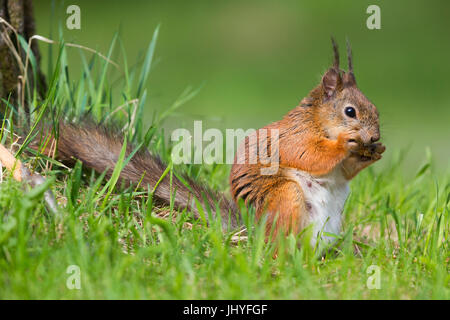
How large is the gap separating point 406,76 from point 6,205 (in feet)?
26.7

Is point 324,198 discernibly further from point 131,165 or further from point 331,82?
point 131,165

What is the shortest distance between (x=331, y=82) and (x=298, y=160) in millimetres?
390

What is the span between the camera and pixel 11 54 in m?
3.10

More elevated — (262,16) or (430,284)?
(262,16)

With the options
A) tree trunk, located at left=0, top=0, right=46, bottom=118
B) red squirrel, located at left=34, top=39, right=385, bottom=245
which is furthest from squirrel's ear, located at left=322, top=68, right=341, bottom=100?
tree trunk, located at left=0, top=0, right=46, bottom=118

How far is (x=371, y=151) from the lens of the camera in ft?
8.75

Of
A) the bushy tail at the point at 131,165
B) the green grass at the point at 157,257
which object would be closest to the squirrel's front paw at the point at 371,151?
the green grass at the point at 157,257

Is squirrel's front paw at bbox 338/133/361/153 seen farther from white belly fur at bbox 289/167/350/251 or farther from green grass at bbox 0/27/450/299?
green grass at bbox 0/27/450/299

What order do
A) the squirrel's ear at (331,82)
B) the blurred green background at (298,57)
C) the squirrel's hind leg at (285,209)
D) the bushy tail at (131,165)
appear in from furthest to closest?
the blurred green background at (298,57) → the squirrel's ear at (331,82) → the bushy tail at (131,165) → the squirrel's hind leg at (285,209)

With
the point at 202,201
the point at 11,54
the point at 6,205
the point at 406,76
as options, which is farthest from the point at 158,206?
the point at 406,76

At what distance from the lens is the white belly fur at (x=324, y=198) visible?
2547 millimetres

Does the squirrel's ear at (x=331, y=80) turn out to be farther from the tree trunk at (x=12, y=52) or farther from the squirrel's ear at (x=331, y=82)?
the tree trunk at (x=12, y=52)
